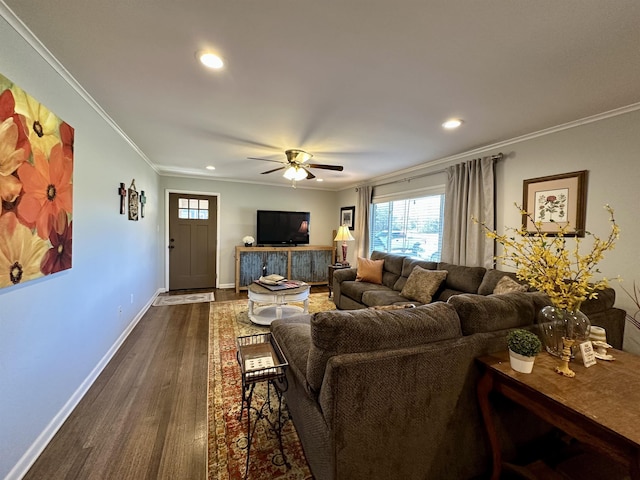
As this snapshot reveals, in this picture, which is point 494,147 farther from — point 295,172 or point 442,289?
point 295,172

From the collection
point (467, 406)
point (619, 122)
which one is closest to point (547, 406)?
point (467, 406)

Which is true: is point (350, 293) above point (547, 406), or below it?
below

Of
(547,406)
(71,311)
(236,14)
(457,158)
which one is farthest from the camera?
(457,158)

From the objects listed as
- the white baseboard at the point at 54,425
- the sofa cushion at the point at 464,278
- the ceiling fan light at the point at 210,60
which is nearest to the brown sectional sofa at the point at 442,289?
the sofa cushion at the point at 464,278

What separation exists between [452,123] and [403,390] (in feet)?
8.14

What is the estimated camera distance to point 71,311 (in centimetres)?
196

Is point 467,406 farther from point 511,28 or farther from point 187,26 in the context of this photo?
point 187,26

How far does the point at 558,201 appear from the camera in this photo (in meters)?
2.69

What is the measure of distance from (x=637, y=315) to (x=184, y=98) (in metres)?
4.18

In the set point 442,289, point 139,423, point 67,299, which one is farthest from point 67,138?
point 442,289

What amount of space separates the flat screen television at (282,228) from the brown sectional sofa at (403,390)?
179 inches

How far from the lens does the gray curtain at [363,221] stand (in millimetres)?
5508

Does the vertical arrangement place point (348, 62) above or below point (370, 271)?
above

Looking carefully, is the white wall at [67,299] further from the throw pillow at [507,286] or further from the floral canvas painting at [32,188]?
the throw pillow at [507,286]
